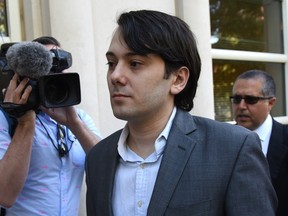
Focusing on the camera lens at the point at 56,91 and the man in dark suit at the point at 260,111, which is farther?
the man in dark suit at the point at 260,111

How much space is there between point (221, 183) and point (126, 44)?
1.92 feet

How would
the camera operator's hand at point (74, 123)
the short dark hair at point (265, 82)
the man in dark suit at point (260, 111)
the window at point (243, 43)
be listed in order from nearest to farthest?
the camera operator's hand at point (74, 123) < the man in dark suit at point (260, 111) < the short dark hair at point (265, 82) < the window at point (243, 43)

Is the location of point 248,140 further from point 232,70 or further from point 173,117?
point 232,70

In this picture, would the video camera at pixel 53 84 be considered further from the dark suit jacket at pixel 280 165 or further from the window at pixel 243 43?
the window at pixel 243 43

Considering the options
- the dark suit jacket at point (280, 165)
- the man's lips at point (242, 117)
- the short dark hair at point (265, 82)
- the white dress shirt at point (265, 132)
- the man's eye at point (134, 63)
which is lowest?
the dark suit jacket at point (280, 165)

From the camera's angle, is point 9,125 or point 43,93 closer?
point 43,93

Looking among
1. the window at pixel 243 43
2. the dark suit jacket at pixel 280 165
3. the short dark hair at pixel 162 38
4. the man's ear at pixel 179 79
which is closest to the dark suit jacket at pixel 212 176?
the man's ear at pixel 179 79

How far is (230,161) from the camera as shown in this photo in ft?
4.33

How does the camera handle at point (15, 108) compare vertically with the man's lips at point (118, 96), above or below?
below

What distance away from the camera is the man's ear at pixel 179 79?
149 centimetres

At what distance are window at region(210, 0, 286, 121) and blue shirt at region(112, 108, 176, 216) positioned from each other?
3.25 m

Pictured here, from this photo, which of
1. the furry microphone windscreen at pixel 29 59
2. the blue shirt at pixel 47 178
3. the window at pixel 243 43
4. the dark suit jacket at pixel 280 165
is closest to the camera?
the furry microphone windscreen at pixel 29 59

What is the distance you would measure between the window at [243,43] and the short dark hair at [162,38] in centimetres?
312

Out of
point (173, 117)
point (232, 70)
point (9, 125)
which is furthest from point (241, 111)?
point (232, 70)
